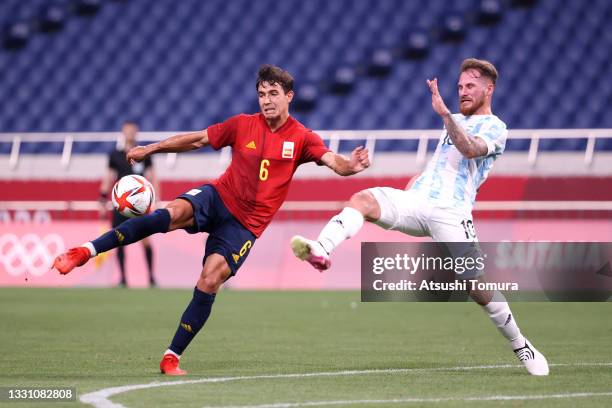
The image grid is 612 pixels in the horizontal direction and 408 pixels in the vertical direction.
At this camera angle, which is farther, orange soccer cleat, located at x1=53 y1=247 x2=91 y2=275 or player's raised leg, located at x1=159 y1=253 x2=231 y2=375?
player's raised leg, located at x1=159 y1=253 x2=231 y2=375

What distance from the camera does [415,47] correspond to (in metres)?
21.9

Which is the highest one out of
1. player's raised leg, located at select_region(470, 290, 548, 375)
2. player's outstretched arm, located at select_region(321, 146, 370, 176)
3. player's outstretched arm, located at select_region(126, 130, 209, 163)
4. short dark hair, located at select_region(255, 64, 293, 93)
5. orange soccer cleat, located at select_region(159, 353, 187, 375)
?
short dark hair, located at select_region(255, 64, 293, 93)

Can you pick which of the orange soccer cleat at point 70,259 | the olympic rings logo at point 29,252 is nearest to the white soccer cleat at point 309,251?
the orange soccer cleat at point 70,259

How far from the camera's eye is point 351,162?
667 centimetres

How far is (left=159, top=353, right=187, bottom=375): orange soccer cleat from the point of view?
6.88 metres

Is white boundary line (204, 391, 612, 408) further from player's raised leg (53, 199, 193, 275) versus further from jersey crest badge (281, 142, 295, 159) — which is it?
jersey crest badge (281, 142, 295, 159)

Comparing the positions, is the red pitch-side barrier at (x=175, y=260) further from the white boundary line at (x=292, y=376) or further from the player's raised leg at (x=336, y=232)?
the player's raised leg at (x=336, y=232)

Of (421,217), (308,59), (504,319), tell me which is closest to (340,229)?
(421,217)

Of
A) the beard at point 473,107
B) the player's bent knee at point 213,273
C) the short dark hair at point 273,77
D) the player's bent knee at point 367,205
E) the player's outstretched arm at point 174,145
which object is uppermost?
the short dark hair at point 273,77

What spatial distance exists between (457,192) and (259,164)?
4.25 ft

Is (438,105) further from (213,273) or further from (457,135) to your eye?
(213,273)

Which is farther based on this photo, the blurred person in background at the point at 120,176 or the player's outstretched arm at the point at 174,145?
the blurred person in background at the point at 120,176

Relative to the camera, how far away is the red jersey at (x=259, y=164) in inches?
286

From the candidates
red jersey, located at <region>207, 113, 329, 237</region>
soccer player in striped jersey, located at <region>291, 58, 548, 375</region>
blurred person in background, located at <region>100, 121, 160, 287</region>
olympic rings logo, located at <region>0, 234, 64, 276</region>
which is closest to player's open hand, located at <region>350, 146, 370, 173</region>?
soccer player in striped jersey, located at <region>291, 58, 548, 375</region>
